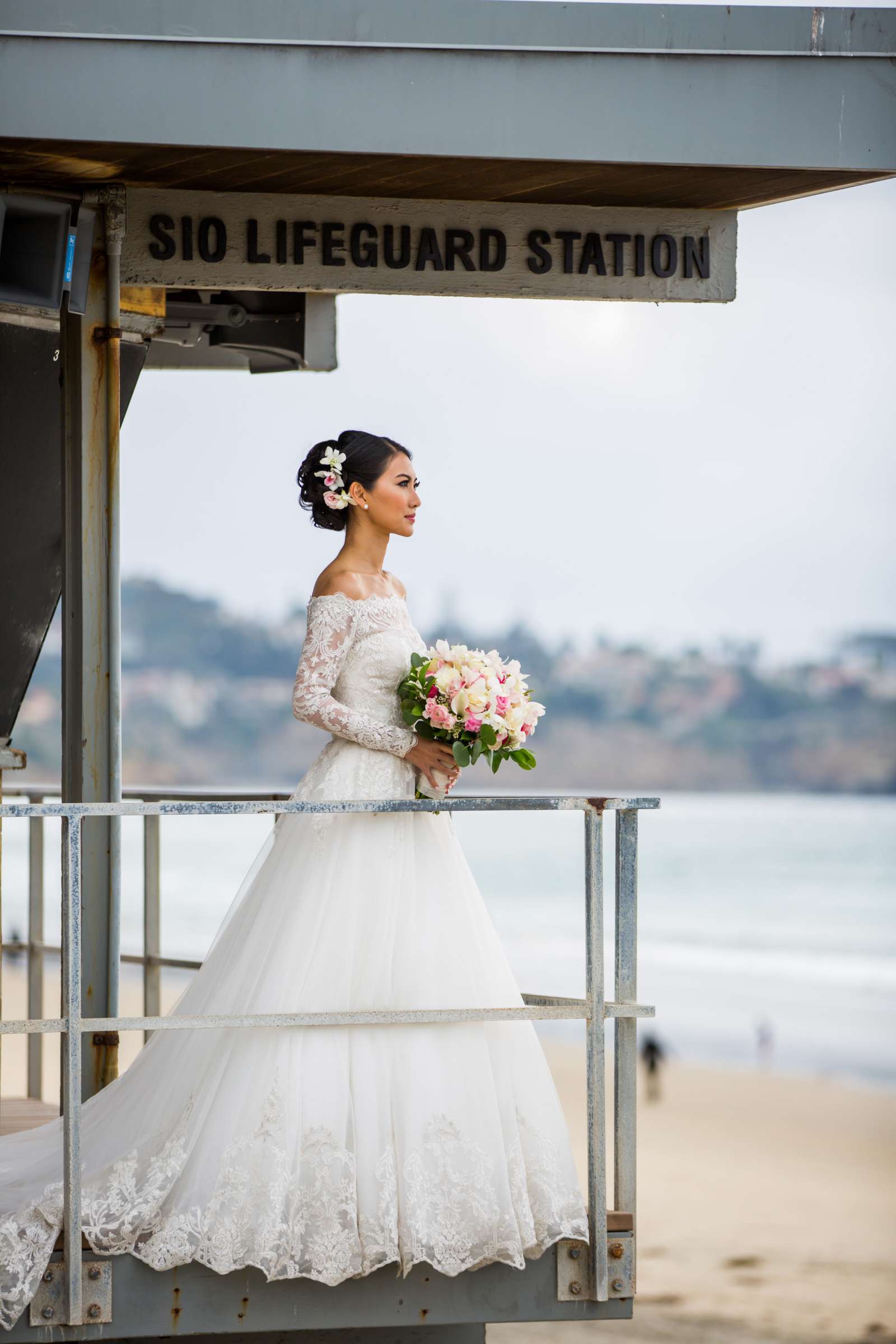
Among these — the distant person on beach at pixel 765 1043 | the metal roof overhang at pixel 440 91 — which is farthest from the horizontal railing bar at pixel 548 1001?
the distant person on beach at pixel 765 1043

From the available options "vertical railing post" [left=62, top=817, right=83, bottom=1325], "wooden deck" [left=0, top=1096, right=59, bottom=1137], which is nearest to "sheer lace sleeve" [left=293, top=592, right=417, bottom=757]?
"vertical railing post" [left=62, top=817, right=83, bottom=1325]

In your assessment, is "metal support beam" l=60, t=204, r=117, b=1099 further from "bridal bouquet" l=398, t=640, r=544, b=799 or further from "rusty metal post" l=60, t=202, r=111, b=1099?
"bridal bouquet" l=398, t=640, r=544, b=799

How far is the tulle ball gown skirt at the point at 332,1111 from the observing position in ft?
13.7

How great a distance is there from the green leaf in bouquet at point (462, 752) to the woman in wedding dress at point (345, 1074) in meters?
0.11

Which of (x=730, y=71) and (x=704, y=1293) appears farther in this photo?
(x=704, y=1293)

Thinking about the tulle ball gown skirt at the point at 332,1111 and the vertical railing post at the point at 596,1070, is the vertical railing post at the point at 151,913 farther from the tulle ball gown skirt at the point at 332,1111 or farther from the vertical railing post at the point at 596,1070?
the vertical railing post at the point at 596,1070

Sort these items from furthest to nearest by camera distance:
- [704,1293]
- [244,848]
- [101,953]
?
[244,848]
[704,1293]
[101,953]

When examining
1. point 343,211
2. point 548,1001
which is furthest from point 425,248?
A: point 548,1001

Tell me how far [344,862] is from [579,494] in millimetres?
54031

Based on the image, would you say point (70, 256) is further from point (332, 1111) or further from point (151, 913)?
point (151, 913)

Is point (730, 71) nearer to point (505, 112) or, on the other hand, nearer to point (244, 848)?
point (505, 112)

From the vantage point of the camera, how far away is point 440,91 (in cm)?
482

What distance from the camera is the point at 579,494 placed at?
191ft

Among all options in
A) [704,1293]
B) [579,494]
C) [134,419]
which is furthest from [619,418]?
[704,1293]
